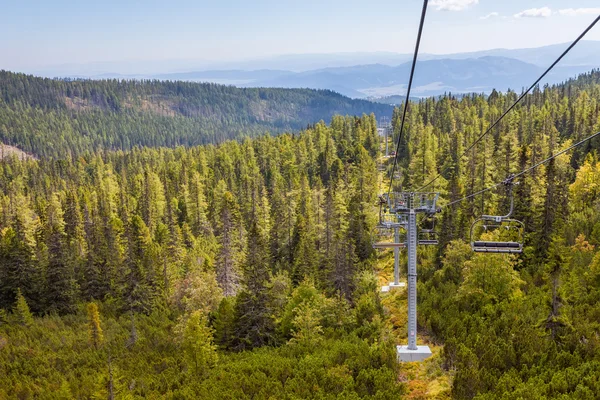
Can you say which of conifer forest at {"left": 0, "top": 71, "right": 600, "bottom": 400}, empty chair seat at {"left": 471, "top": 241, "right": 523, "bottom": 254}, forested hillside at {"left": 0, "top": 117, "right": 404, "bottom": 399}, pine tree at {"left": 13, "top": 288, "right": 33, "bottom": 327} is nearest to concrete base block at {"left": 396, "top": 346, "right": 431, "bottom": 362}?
conifer forest at {"left": 0, "top": 71, "right": 600, "bottom": 400}

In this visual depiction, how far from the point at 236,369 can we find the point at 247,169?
76.0 m

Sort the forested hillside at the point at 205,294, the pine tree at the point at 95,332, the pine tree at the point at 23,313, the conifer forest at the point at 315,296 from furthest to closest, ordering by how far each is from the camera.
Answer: the pine tree at the point at 23,313
the pine tree at the point at 95,332
the forested hillside at the point at 205,294
the conifer forest at the point at 315,296

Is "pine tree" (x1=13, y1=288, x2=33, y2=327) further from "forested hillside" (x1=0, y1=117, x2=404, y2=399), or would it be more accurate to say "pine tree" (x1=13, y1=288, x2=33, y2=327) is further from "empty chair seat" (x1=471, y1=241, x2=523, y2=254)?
"empty chair seat" (x1=471, y1=241, x2=523, y2=254)

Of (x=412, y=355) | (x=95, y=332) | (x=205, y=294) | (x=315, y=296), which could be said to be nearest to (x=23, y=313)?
(x=95, y=332)

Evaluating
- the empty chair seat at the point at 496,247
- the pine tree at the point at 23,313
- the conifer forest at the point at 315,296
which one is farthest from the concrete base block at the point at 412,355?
the pine tree at the point at 23,313

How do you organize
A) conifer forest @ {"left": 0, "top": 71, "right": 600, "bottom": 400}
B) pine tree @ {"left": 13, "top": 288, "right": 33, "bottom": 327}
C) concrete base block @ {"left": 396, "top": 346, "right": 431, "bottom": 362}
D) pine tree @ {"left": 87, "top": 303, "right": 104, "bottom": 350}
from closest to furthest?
conifer forest @ {"left": 0, "top": 71, "right": 600, "bottom": 400} < concrete base block @ {"left": 396, "top": 346, "right": 431, "bottom": 362} < pine tree @ {"left": 87, "top": 303, "right": 104, "bottom": 350} < pine tree @ {"left": 13, "top": 288, "right": 33, "bottom": 327}

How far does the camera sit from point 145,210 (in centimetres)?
8256

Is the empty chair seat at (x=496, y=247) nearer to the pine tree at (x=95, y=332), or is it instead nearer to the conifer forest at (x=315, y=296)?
the conifer forest at (x=315, y=296)

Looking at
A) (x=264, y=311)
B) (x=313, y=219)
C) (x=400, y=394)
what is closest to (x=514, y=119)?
(x=313, y=219)

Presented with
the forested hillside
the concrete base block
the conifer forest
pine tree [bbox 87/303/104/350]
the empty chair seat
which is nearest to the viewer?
the empty chair seat

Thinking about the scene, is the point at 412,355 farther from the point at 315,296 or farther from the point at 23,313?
the point at 23,313

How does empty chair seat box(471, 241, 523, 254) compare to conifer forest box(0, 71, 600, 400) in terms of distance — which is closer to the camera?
empty chair seat box(471, 241, 523, 254)

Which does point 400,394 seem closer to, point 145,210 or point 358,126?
point 145,210

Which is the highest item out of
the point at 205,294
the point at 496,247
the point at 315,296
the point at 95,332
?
the point at 496,247
